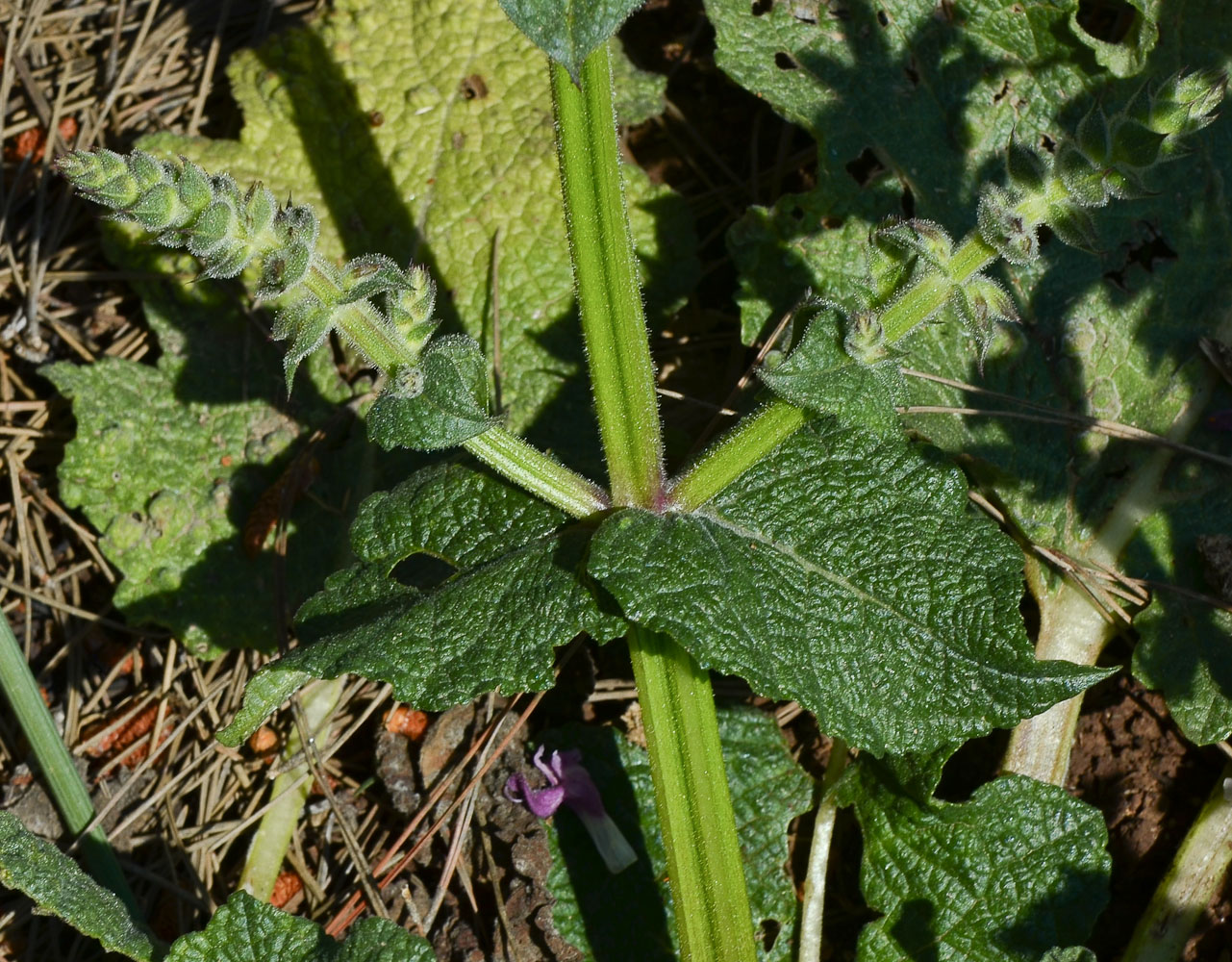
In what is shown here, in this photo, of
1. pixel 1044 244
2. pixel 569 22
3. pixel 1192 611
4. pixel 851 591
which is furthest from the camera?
pixel 1044 244

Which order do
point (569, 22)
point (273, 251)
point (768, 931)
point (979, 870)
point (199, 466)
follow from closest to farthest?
1. point (569, 22)
2. point (273, 251)
3. point (979, 870)
4. point (768, 931)
5. point (199, 466)

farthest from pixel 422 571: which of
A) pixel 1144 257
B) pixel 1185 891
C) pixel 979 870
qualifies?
pixel 1144 257

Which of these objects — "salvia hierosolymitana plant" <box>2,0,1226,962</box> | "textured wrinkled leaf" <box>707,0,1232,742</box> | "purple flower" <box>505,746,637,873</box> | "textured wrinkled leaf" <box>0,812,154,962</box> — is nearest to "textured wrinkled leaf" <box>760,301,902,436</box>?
"salvia hierosolymitana plant" <box>2,0,1226,962</box>

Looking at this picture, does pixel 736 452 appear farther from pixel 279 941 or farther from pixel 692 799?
pixel 279 941

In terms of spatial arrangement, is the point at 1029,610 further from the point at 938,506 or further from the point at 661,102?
the point at 661,102

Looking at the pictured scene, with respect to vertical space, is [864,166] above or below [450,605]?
above

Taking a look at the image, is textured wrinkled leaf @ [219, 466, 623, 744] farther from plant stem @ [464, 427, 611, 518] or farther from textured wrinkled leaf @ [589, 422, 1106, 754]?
textured wrinkled leaf @ [589, 422, 1106, 754]
